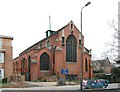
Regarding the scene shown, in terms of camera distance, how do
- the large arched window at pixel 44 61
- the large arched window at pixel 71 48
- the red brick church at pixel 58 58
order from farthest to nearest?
the large arched window at pixel 71 48, the large arched window at pixel 44 61, the red brick church at pixel 58 58

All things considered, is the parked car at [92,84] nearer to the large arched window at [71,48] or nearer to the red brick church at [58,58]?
the red brick church at [58,58]

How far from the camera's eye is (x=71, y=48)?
7625 centimetres

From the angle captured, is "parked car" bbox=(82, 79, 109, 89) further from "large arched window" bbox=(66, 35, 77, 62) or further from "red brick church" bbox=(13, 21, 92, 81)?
"large arched window" bbox=(66, 35, 77, 62)

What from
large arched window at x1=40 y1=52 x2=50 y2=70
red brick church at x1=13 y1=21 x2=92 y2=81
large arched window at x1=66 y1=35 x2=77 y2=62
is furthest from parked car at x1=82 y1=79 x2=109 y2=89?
large arched window at x1=66 y1=35 x2=77 y2=62

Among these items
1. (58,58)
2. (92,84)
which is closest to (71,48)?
(58,58)

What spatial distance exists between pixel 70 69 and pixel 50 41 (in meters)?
10.3

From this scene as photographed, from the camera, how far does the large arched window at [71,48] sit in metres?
75.7

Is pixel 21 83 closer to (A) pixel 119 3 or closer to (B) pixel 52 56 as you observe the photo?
(B) pixel 52 56

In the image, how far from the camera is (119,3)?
24.1 m

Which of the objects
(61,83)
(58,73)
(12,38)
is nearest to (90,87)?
(61,83)

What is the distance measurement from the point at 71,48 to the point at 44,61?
8.68 m

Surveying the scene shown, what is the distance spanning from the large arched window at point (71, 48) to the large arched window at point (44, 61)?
6088 mm

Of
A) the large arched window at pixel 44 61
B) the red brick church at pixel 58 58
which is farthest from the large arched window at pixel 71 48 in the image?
the large arched window at pixel 44 61

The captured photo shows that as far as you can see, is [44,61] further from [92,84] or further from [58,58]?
[92,84]
